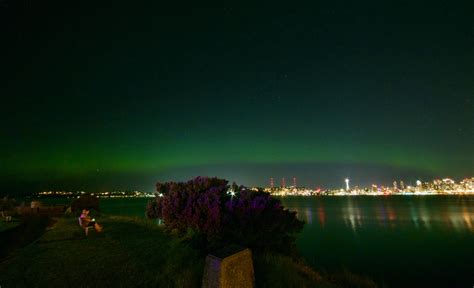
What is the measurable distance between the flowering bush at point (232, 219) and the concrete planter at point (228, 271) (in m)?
3.10

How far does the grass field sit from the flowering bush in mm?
868

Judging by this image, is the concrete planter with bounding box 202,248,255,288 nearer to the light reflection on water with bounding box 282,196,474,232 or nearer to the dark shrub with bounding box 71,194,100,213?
the light reflection on water with bounding box 282,196,474,232

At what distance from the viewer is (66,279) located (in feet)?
20.0

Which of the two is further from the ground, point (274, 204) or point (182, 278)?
point (274, 204)

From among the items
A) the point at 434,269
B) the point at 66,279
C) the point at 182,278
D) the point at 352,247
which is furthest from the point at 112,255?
the point at 352,247

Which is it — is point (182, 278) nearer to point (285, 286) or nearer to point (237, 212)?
point (285, 286)

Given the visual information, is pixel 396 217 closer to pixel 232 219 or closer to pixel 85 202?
pixel 85 202

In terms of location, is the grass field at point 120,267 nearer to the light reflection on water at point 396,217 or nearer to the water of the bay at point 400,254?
the water of the bay at point 400,254

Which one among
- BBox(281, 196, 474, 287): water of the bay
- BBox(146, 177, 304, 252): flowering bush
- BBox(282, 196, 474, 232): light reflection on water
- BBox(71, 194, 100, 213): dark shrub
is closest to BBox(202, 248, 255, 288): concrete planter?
BBox(146, 177, 304, 252): flowering bush

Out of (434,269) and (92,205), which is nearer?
(434,269)

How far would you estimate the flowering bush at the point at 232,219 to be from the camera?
329 inches

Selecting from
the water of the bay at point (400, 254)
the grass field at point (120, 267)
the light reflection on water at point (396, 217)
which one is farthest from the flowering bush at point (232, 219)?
the light reflection on water at point (396, 217)

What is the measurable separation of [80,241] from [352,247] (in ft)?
77.4

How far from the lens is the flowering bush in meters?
8.37
